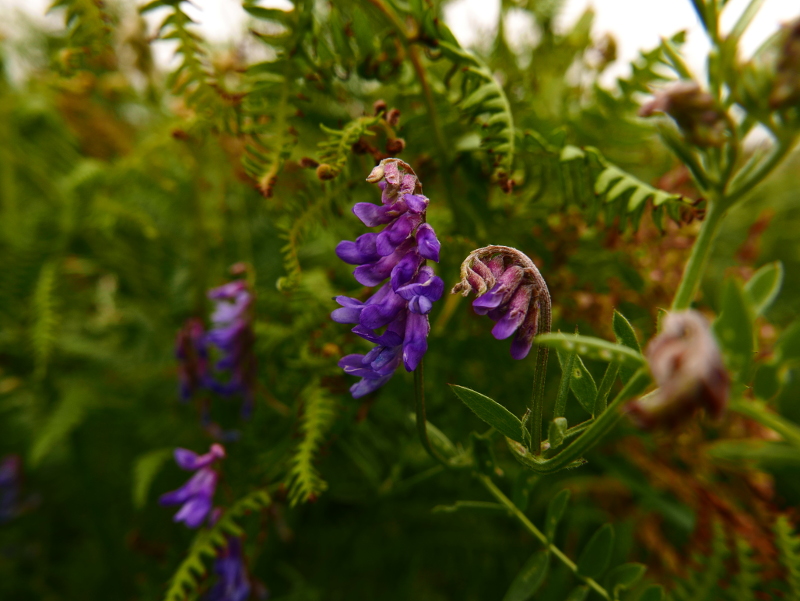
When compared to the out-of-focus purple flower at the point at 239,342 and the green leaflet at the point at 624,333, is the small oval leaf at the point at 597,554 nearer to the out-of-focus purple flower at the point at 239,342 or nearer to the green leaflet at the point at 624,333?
the green leaflet at the point at 624,333

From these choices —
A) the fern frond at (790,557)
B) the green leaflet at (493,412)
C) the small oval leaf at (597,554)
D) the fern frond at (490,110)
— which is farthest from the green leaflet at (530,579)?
the fern frond at (490,110)

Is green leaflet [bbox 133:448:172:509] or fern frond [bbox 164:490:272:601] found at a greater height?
fern frond [bbox 164:490:272:601]

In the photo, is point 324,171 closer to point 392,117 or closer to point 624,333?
point 392,117

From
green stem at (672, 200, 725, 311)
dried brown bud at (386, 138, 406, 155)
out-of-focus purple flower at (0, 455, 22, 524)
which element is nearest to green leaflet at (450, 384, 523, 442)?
green stem at (672, 200, 725, 311)

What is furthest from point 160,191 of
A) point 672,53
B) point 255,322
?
point 672,53

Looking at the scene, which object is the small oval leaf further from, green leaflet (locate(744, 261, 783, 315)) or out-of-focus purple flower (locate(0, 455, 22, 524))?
out-of-focus purple flower (locate(0, 455, 22, 524))

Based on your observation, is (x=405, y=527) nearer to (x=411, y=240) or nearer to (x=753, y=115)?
(x=411, y=240)

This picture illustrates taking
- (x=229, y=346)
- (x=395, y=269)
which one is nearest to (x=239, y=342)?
(x=229, y=346)
